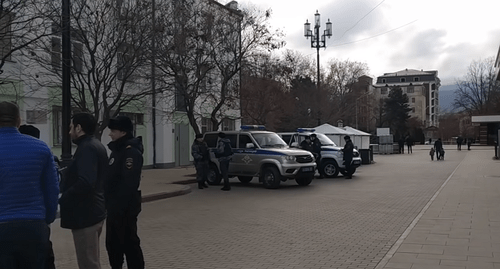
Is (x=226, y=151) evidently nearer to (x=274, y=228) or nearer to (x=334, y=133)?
(x=274, y=228)

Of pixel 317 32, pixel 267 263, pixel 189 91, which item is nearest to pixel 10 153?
pixel 267 263

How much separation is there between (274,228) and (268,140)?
898cm

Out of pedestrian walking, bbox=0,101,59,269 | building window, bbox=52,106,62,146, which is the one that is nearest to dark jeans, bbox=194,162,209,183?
building window, bbox=52,106,62,146

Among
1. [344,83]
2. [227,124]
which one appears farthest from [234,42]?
[344,83]

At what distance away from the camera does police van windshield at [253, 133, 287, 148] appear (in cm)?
1891

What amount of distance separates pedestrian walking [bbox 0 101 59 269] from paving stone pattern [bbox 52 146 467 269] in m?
Result: 3.51

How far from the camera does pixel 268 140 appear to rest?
1922cm

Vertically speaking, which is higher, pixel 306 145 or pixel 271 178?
pixel 306 145

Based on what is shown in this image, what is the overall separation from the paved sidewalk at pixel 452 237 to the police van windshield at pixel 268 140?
6.09 m

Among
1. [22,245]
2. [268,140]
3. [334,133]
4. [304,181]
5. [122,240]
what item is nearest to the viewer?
[22,245]

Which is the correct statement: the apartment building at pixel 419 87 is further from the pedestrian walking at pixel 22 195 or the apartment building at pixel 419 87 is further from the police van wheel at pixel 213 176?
the pedestrian walking at pixel 22 195

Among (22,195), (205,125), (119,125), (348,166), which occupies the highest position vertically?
(205,125)

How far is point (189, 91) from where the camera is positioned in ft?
79.0

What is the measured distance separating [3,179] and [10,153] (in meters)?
0.20
